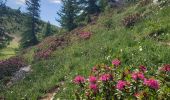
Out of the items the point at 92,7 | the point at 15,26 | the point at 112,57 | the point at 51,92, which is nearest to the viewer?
the point at 112,57

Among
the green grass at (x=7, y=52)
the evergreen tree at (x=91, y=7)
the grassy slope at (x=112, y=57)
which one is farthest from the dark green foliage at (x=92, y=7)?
the grassy slope at (x=112, y=57)

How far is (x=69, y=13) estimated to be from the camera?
52.9 metres

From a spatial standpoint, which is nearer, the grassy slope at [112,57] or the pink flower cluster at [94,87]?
the pink flower cluster at [94,87]

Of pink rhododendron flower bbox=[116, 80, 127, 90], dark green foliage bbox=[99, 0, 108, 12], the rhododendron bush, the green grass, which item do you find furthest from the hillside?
pink rhododendron flower bbox=[116, 80, 127, 90]

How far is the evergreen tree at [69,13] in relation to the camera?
171 ft

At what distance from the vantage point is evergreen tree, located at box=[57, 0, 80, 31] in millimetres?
52125

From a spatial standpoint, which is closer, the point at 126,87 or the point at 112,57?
the point at 126,87

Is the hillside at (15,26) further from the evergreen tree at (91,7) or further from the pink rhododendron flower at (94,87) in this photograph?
the pink rhododendron flower at (94,87)

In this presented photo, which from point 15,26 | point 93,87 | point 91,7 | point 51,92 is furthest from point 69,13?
point 93,87

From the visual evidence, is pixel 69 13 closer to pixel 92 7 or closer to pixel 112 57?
pixel 92 7

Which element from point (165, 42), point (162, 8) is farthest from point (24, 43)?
point (165, 42)

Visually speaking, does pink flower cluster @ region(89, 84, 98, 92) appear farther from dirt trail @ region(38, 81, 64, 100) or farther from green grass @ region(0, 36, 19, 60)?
green grass @ region(0, 36, 19, 60)

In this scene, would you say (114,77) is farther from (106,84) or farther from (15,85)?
(15,85)

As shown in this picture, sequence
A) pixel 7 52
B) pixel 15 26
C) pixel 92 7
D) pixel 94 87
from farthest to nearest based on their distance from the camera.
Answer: pixel 7 52 < pixel 15 26 < pixel 92 7 < pixel 94 87
